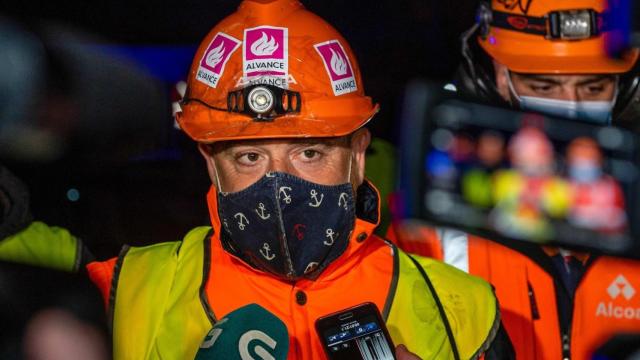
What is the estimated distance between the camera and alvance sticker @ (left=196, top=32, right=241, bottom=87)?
2.57m

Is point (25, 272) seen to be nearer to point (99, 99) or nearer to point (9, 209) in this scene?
point (9, 209)

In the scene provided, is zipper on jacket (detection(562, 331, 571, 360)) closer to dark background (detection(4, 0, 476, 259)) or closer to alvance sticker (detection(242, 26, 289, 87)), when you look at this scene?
alvance sticker (detection(242, 26, 289, 87))

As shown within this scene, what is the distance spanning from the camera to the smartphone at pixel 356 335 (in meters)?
2.13

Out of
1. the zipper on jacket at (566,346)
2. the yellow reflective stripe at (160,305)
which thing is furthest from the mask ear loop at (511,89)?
the yellow reflective stripe at (160,305)

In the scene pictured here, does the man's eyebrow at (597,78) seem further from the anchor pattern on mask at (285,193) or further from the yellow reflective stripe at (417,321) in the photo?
the anchor pattern on mask at (285,193)

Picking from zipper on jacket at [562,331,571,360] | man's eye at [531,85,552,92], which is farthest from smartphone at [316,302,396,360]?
man's eye at [531,85,552,92]

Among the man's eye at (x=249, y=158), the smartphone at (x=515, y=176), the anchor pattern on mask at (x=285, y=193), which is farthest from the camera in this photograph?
the man's eye at (x=249, y=158)

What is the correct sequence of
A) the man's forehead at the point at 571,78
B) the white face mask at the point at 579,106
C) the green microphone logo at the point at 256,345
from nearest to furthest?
1. the green microphone logo at the point at 256,345
2. the white face mask at the point at 579,106
3. the man's forehead at the point at 571,78

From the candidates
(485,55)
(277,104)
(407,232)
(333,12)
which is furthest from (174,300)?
(333,12)

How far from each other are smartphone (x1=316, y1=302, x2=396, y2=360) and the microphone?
269mm

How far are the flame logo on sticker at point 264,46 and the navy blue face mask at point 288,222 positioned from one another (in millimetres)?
327

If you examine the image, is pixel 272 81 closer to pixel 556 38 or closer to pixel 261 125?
pixel 261 125

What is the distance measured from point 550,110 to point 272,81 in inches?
34.4

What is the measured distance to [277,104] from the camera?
248 cm
